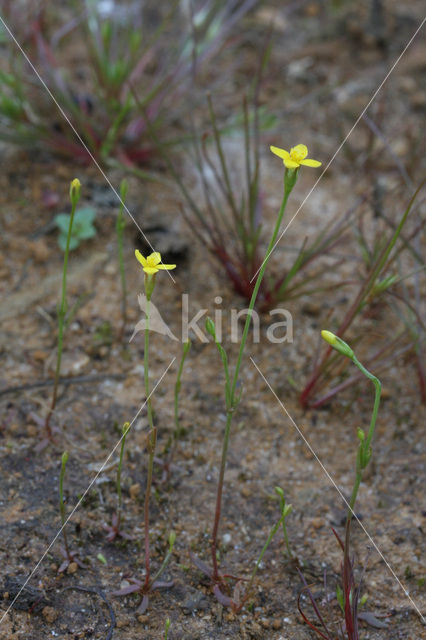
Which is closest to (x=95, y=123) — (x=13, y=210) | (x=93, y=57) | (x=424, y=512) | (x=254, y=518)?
(x=93, y=57)

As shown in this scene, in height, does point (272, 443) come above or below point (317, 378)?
below

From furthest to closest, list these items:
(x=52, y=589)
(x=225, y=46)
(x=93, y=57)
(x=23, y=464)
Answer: (x=225, y=46) < (x=93, y=57) < (x=23, y=464) < (x=52, y=589)

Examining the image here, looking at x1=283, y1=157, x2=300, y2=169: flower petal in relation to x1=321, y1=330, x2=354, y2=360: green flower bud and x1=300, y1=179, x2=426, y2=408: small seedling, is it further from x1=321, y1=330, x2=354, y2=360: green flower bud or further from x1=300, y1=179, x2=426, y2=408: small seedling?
x1=300, y1=179, x2=426, y2=408: small seedling

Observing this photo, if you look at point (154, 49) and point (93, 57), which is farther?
point (154, 49)

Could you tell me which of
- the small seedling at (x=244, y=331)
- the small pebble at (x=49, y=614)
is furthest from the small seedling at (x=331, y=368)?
the small pebble at (x=49, y=614)

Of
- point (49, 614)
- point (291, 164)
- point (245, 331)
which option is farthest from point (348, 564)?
point (291, 164)

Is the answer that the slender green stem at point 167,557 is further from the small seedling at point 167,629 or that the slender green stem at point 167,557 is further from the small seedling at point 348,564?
the small seedling at point 348,564

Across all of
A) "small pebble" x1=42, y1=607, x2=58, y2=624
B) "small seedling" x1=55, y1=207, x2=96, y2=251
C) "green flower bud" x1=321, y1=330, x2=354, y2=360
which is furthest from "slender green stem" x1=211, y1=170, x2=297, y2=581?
"small seedling" x1=55, y1=207, x2=96, y2=251

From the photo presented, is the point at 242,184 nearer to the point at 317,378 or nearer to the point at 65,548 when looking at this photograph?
the point at 317,378

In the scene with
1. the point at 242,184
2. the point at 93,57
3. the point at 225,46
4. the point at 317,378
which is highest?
the point at 225,46
